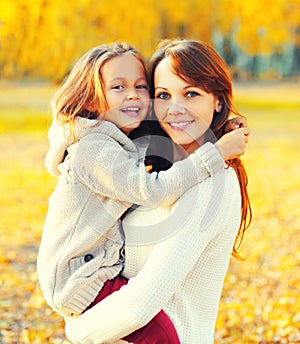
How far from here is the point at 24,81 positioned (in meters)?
23.8

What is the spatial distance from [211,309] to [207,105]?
657 mm

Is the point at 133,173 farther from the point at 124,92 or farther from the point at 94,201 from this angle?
the point at 124,92

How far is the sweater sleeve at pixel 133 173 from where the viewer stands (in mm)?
2119

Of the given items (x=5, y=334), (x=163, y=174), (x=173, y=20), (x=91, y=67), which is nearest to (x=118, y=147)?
(x=163, y=174)

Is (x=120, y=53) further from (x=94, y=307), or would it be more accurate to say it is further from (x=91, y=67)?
(x=94, y=307)

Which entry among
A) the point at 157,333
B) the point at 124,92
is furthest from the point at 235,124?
the point at 157,333

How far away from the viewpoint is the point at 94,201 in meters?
2.22

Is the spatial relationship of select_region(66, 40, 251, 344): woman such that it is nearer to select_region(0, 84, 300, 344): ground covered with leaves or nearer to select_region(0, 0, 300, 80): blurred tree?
select_region(0, 84, 300, 344): ground covered with leaves

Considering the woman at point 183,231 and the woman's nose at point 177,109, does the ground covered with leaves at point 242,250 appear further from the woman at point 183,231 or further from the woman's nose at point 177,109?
the woman's nose at point 177,109

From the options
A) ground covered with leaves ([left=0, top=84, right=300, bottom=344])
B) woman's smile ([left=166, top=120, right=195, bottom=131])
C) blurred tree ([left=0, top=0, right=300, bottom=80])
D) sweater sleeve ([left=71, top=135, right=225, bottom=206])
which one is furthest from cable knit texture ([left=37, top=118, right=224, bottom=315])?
blurred tree ([left=0, top=0, right=300, bottom=80])

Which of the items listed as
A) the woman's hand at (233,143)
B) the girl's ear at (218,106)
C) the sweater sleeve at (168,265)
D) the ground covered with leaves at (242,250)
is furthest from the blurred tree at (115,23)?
the sweater sleeve at (168,265)

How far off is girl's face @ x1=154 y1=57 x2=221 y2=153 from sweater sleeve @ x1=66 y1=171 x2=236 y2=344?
0.22 m

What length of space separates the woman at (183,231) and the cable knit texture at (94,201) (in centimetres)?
5

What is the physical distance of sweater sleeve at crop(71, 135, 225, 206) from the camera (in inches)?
83.4
